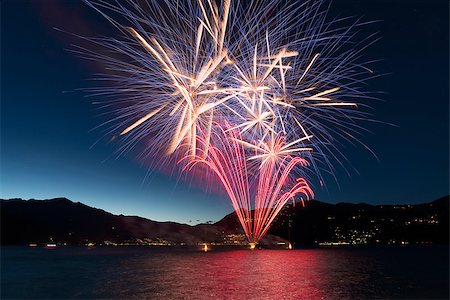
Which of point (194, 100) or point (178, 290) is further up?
point (194, 100)

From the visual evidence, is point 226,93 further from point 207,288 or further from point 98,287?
point 98,287

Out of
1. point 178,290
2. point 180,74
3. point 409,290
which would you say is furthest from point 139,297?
point 409,290

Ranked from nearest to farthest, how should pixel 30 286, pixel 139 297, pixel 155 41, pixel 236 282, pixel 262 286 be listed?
1. pixel 155 41
2. pixel 139 297
3. pixel 262 286
4. pixel 236 282
5. pixel 30 286

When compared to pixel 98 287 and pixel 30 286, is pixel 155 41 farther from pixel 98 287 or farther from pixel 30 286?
pixel 30 286

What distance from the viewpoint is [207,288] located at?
4084 centimetres

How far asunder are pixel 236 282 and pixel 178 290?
29.0ft

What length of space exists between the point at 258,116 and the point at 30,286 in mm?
41840

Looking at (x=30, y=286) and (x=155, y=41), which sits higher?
(x=155, y=41)

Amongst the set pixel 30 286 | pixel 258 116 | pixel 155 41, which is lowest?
pixel 30 286

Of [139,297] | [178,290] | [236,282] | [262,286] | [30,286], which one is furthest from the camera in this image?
[30,286]

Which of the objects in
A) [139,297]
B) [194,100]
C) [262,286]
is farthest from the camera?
[262,286]

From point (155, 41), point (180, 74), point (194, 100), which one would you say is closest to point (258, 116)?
point (194, 100)

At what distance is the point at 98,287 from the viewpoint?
4634cm

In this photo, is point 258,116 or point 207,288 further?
point 207,288
